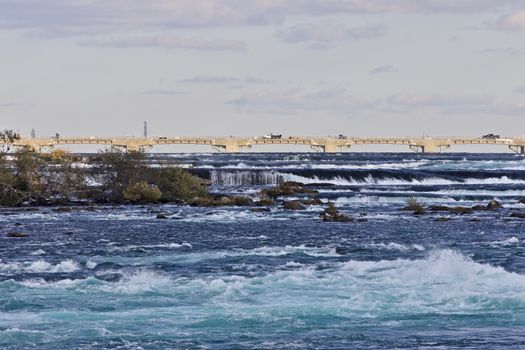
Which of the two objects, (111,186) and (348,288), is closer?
(348,288)

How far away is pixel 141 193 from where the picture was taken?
230ft

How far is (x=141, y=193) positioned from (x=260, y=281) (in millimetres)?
35350

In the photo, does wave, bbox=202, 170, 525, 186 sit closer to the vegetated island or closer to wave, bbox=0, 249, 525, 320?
the vegetated island

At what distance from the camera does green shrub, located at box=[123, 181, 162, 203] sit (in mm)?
70000

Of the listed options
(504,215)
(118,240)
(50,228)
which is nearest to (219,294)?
(118,240)

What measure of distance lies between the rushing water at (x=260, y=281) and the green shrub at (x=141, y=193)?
25.1 feet

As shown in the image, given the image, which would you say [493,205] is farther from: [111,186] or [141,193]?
[111,186]

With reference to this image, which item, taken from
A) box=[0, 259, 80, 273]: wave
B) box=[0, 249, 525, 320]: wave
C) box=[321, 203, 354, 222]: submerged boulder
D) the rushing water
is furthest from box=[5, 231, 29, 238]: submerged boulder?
box=[321, 203, 354, 222]: submerged boulder

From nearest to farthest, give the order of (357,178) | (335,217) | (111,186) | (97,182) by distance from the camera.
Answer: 1. (335,217)
2. (111,186)
3. (97,182)
4. (357,178)

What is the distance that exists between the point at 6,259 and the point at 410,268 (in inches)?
509

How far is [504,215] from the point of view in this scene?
6116 centimetres

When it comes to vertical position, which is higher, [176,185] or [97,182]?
[97,182]

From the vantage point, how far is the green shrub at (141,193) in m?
70.0

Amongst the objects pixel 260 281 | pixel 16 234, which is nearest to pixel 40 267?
pixel 260 281
